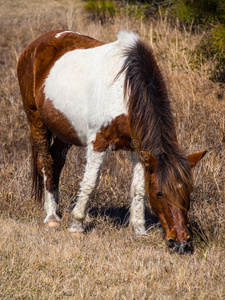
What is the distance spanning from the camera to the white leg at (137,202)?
470cm

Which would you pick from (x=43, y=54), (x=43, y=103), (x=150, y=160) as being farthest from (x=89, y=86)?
(x=150, y=160)

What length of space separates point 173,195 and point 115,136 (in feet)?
2.88

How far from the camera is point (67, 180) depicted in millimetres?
6012

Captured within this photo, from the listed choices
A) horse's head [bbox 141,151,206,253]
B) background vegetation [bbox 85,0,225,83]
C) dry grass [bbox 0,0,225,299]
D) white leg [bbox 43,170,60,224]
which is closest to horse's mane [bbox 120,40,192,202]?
horse's head [bbox 141,151,206,253]

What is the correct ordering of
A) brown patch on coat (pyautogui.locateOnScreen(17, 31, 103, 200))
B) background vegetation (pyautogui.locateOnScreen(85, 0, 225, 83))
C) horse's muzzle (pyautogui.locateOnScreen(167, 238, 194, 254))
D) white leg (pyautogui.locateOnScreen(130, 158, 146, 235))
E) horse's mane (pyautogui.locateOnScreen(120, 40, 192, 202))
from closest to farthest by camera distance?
horse's muzzle (pyautogui.locateOnScreen(167, 238, 194, 254)) → horse's mane (pyautogui.locateOnScreen(120, 40, 192, 202)) → white leg (pyautogui.locateOnScreen(130, 158, 146, 235)) → brown patch on coat (pyautogui.locateOnScreen(17, 31, 103, 200)) → background vegetation (pyautogui.locateOnScreen(85, 0, 225, 83))

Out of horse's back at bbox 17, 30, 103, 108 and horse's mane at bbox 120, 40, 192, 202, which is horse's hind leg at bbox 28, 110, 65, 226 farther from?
horse's mane at bbox 120, 40, 192, 202

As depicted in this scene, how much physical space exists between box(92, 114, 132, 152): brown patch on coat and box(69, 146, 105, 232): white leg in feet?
0.31

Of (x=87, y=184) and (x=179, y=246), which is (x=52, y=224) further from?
(x=179, y=246)

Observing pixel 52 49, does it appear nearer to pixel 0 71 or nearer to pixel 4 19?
pixel 0 71

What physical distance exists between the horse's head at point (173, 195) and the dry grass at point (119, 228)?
0.24m

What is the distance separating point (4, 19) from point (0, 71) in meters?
3.58

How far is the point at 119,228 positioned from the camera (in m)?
4.97

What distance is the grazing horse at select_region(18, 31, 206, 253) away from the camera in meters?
3.92

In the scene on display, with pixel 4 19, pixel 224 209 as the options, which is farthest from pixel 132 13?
pixel 224 209
